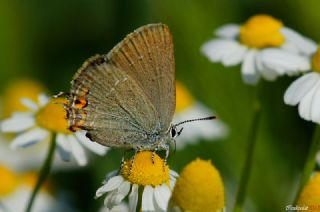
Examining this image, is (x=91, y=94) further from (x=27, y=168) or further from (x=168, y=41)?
(x=27, y=168)

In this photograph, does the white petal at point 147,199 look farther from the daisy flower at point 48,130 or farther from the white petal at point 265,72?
the white petal at point 265,72

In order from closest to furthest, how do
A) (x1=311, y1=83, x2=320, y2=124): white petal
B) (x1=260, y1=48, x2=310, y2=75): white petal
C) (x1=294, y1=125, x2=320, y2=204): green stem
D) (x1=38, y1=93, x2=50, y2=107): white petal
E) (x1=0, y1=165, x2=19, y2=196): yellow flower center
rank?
(x1=294, y1=125, x2=320, y2=204): green stem → (x1=311, y1=83, x2=320, y2=124): white petal → (x1=260, y1=48, x2=310, y2=75): white petal → (x1=38, y1=93, x2=50, y2=107): white petal → (x1=0, y1=165, x2=19, y2=196): yellow flower center

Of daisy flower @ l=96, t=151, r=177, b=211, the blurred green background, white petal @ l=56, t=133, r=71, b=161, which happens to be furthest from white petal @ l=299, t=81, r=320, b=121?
the blurred green background

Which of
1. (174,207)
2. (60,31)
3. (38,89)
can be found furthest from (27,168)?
(174,207)

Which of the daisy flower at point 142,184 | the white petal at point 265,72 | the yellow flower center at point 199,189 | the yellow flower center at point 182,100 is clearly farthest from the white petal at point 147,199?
the yellow flower center at point 182,100

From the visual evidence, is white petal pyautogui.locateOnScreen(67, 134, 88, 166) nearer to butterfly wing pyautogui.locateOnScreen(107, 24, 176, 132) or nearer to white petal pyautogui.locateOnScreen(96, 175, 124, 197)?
butterfly wing pyautogui.locateOnScreen(107, 24, 176, 132)

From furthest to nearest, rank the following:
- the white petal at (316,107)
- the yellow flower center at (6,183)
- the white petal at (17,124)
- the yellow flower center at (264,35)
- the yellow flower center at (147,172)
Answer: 1. the yellow flower center at (6,183)
2. the yellow flower center at (264,35)
3. the white petal at (17,124)
4. the white petal at (316,107)
5. the yellow flower center at (147,172)

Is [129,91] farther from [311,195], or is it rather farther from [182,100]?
[182,100]
